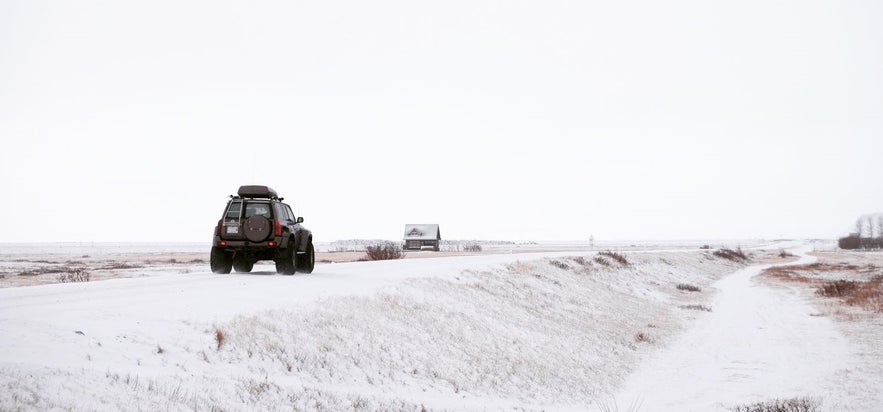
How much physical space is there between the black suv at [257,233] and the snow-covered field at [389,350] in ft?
4.75

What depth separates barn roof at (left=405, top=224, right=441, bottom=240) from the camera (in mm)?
86938

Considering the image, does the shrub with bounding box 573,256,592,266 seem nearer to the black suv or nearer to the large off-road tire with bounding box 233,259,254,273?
the black suv

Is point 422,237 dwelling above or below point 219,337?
above

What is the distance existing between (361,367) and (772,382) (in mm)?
9394

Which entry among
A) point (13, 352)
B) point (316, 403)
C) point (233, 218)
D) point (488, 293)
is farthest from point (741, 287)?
point (13, 352)

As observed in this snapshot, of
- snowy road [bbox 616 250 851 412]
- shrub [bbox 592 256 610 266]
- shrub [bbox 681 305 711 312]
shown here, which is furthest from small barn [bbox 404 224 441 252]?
snowy road [bbox 616 250 851 412]

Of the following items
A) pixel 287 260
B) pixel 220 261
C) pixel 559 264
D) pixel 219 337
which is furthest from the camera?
pixel 559 264

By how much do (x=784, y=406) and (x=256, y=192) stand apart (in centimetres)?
1426

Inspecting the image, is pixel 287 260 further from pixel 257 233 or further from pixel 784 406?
pixel 784 406

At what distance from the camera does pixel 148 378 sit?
6.99 metres

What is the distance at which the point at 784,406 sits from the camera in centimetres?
1065

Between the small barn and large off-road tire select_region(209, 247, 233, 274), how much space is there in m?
67.1

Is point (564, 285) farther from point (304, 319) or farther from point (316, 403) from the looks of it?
point (316, 403)

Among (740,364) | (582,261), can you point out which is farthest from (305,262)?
(582,261)
